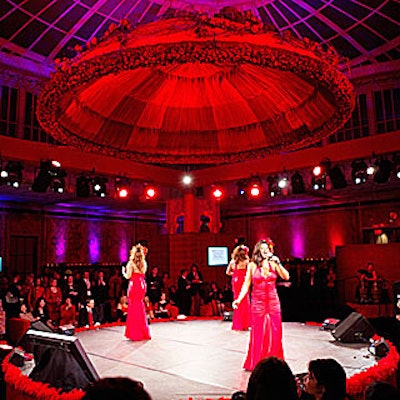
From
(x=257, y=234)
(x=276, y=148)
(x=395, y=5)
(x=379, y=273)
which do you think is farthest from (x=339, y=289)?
(x=276, y=148)

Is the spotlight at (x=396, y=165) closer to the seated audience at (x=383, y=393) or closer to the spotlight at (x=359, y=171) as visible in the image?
the spotlight at (x=359, y=171)

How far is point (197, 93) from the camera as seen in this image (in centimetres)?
375

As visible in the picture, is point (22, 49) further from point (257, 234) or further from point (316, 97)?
point (257, 234)

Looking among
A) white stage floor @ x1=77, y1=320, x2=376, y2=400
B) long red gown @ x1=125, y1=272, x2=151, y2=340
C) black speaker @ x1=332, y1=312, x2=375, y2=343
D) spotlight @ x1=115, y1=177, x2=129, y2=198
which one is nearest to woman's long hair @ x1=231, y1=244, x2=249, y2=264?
white stage floor @ x1=77, y1=320, x2=376, y2=400

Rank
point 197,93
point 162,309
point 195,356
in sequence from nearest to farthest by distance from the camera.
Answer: point 197,93 < point 195,356 < point 162,309

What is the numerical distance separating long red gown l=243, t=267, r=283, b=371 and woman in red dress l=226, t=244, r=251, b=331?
317 cm

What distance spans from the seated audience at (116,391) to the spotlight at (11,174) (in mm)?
9936

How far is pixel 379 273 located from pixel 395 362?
1041cm

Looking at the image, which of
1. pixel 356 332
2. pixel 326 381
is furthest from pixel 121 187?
pixel 326 381

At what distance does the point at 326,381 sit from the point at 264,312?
2928 millimetres

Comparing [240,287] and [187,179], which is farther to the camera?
[187,179]

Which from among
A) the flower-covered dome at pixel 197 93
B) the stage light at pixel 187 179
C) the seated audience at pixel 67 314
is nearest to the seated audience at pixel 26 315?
the seated audience at pixel 67 314

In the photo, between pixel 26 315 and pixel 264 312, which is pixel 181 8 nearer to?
pixel 264 312

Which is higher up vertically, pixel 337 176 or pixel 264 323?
pixel 337 176
